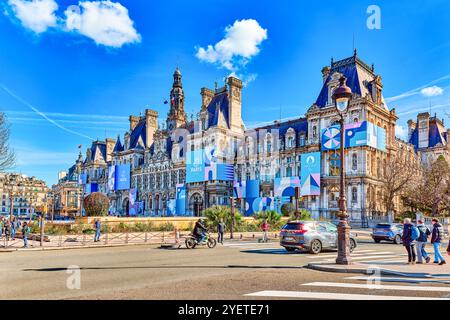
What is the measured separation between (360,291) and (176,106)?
77621 mm

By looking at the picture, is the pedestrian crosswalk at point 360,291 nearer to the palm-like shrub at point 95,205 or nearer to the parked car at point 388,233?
the parked car at point 388,233

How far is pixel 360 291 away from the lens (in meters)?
9.01

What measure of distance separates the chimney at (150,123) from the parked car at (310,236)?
71.9m

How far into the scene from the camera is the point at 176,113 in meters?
83.2

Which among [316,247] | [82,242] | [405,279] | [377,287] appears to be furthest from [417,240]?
[82,242]

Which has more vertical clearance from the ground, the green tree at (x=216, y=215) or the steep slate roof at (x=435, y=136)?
the steep slate roof at (x=435, y=136)

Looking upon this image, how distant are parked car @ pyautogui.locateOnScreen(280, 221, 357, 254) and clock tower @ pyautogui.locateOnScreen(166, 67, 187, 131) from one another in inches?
2533

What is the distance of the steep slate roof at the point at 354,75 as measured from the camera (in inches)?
2069

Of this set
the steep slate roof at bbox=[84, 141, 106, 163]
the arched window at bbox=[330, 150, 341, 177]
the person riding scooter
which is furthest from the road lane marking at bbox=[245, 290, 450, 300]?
the steep slate roof at bbox=[84, 141, 106, 163]

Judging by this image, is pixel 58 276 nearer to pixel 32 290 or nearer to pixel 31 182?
pixel 32 290

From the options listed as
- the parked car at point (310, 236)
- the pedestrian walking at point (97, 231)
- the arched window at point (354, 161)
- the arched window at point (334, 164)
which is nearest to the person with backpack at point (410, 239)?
the parked car at point (310, 236)
